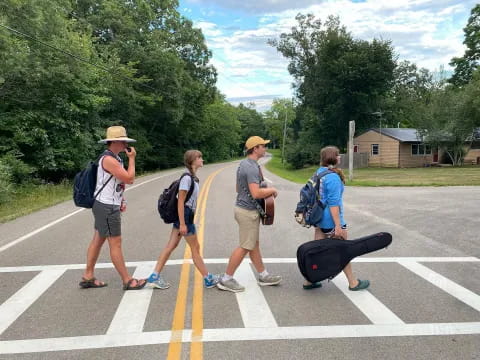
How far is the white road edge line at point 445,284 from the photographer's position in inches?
191

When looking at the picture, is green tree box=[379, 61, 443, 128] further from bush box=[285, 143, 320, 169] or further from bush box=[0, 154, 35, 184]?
bush box=[0, 154, 35, 184]

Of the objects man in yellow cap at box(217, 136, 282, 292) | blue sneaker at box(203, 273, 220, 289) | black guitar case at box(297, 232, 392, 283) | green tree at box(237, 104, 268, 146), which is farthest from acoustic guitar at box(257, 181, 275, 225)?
green tree at box(237, 104, 268, 146)

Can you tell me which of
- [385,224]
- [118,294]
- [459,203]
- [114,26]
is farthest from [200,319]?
[114,26]

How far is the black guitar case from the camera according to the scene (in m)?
4.95

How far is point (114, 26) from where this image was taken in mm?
33375

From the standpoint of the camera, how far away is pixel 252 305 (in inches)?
183

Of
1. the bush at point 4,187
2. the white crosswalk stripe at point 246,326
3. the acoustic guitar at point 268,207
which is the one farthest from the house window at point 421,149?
the acoustic guitar at point 268,207

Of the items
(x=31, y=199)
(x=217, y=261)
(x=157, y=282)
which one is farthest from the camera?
(x=31, y=199)

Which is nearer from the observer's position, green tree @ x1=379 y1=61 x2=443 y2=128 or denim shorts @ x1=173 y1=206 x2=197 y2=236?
denim shorts @ x1=173 y1=206 x2=197 y2=236

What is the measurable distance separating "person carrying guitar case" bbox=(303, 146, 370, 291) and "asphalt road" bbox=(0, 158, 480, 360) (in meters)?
0.19

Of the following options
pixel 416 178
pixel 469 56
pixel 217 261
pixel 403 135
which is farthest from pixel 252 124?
pixel 217 261

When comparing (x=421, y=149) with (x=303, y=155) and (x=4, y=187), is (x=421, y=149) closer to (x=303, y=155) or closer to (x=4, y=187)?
(x=303, y=155)

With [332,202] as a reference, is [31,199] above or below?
below

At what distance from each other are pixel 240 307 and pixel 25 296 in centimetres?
259
